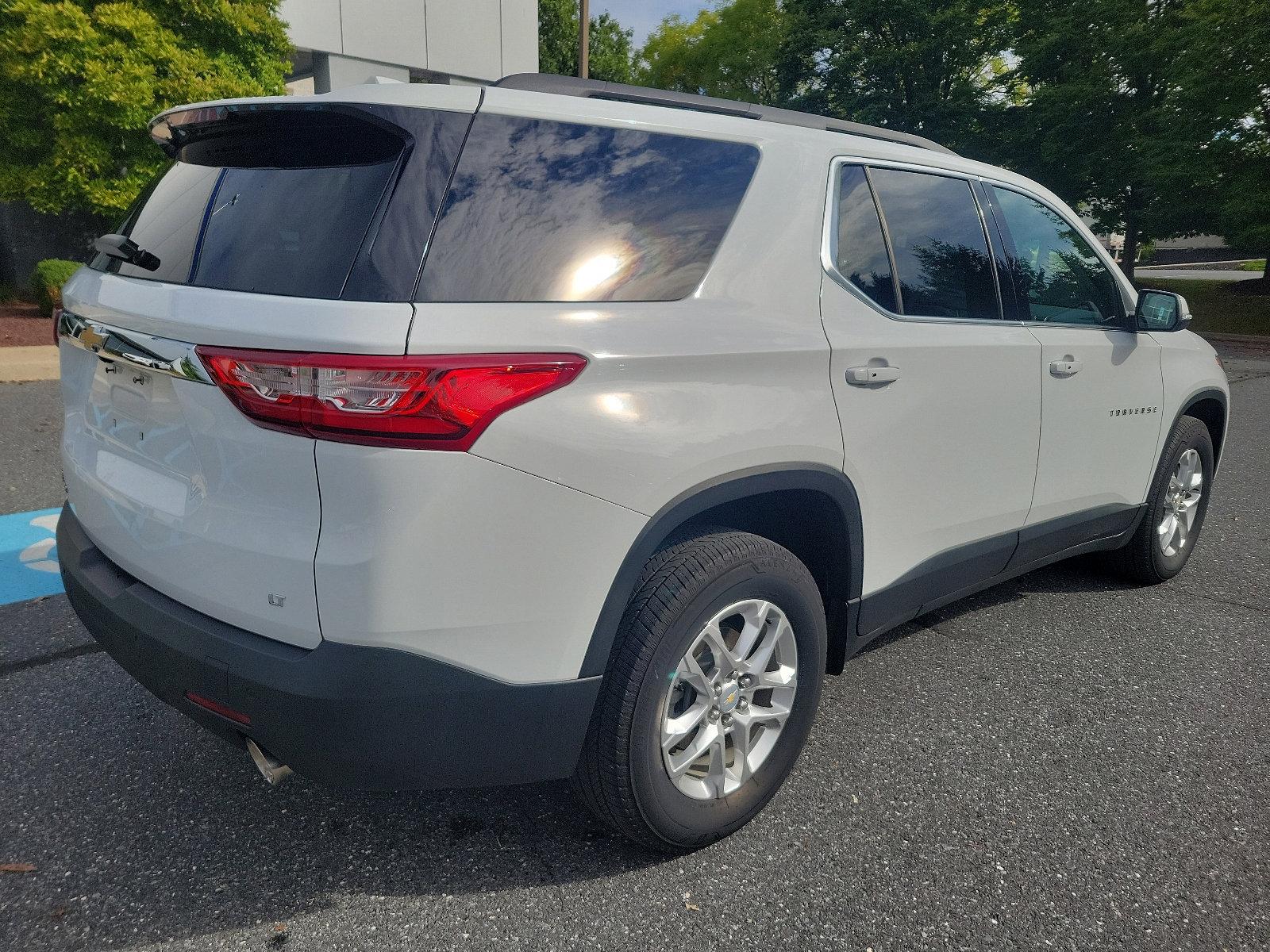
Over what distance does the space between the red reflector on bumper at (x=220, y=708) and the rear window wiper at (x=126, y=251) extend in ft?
3.34

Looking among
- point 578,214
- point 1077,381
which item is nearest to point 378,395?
point 578,214

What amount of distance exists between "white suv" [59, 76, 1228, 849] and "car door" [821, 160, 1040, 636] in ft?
0.06

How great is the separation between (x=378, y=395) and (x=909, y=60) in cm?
3219

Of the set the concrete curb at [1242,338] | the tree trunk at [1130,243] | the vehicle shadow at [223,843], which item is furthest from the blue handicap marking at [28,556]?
the tree trunk at [1130,243]

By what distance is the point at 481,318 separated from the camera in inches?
74.4

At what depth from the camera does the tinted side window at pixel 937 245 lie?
2.89 meters

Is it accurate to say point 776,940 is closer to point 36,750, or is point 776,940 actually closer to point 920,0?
point 36,750

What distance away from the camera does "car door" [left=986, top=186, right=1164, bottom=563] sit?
3.45 metres

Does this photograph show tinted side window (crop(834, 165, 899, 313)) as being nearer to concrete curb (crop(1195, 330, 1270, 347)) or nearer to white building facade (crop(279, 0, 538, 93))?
white building facade (crop(279, 0, 538, 93))

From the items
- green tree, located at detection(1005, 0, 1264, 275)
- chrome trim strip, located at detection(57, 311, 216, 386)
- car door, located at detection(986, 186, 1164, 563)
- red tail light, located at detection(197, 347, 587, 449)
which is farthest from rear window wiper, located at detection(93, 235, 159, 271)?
green tree, located at detection(1005, 0, 1264, 275)

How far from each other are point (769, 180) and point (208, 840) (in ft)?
7.34

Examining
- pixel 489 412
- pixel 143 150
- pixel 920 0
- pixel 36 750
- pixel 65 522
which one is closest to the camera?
pixel 489 412

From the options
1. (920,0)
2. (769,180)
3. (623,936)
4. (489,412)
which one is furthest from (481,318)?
(920,0)

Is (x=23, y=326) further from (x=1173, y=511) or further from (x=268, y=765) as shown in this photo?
(x=1173, y=511)
